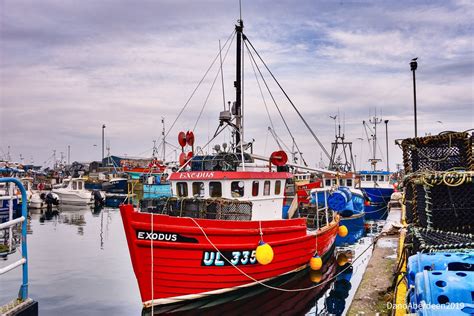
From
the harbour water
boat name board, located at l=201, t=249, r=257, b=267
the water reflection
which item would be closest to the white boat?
the harbour water

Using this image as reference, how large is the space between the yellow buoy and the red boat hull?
2.84 meters

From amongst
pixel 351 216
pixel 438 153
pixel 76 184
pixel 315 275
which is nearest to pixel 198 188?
pixel 315 275

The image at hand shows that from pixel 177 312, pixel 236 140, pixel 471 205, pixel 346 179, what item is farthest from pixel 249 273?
pixel 346 179

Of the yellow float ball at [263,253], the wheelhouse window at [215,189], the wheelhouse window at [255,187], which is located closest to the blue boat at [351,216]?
the wheelhouse window at [255,187]

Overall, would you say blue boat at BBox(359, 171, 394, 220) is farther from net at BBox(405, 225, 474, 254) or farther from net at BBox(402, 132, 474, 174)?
net at BBox(405, 225, 474, 254)

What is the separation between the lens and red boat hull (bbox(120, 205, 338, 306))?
322 inches

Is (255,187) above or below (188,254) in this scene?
above

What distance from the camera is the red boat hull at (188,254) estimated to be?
8180mm

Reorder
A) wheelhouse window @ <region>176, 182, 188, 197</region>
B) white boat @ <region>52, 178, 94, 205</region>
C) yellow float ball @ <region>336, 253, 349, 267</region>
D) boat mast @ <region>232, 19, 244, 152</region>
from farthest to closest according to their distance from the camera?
white boat @ <region>52, 178, 94, 205</region>
yellow float ball @ <region>336, 253, 349, 267</region>
boat mast @ <region>232, 19, 244, 152</region>
wheelhouse window @ <region>176, 182, 188, 197</region>

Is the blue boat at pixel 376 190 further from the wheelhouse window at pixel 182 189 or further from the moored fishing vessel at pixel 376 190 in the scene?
the wheelhouse window at pixel 182 189

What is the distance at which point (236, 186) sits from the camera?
1056 centimetres

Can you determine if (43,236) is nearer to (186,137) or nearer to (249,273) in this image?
(186,137)

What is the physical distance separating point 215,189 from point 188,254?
252 cm

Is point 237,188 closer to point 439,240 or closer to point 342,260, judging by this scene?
point 439,240
